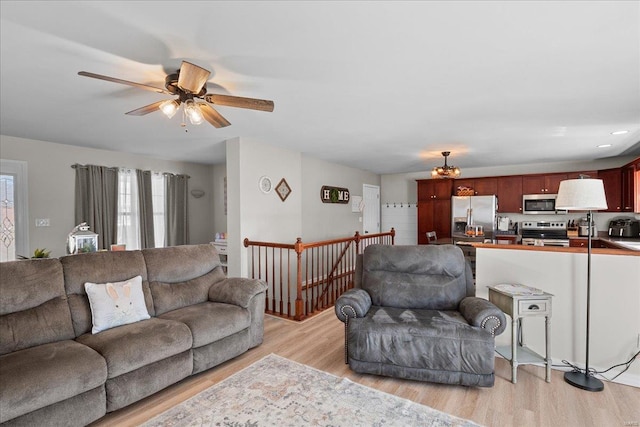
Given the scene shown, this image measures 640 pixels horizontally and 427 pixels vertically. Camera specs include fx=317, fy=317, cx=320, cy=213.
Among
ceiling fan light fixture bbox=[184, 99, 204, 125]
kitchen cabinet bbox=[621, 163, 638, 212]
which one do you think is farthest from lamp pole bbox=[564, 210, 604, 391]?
kitchen cabinet bbox=[621, 163, 638, 212]

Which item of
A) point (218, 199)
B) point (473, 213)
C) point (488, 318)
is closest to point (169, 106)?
point (488, 318)

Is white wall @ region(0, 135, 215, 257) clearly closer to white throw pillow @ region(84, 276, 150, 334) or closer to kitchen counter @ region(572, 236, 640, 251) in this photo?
white throw pillow @ region(84, 276, 150, 334)

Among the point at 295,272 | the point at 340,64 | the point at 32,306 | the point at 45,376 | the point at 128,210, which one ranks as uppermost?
the point at 340,64

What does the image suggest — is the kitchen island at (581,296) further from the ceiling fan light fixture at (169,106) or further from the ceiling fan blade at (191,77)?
the ceiling fan light fixture at (169,106)

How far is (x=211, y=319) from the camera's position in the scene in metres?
2.72

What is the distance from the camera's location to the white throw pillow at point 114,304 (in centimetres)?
245

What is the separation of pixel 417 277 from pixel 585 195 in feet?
4.90

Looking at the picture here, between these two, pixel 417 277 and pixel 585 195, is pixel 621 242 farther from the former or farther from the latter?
pixel 417 277

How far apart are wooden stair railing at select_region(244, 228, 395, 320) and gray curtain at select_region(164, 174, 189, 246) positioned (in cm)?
243

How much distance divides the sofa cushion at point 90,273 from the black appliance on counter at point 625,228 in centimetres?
725

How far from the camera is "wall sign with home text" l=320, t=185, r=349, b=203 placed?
254 inches

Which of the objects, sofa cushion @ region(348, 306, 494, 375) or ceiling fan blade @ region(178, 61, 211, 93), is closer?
ceiling fan blade @ region(178, 61, 211, 93)

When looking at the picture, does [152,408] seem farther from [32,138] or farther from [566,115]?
[566,115]

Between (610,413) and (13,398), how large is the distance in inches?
142
